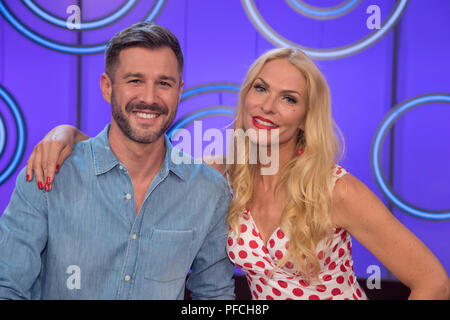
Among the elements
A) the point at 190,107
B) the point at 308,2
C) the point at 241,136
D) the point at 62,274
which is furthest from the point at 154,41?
the point at 308,2

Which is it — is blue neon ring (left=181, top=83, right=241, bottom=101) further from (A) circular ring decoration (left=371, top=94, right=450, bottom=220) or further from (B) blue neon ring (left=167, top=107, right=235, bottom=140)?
(A) circular ring decoration (left=371, top=94, right=450, bottom=220)

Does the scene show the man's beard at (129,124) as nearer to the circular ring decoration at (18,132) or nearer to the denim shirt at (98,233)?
the denim shirt at (98,233)

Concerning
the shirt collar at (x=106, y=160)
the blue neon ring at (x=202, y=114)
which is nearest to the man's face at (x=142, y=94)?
the shirt collar at (x=106, y=160)

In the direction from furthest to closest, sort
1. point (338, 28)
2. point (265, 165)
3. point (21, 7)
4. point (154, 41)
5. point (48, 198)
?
point (21, 7) → point (338, 28) → point (265, 165) → point (154, 41) → point (48, 198)

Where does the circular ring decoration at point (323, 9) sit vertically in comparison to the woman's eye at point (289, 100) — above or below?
above

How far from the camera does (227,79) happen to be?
328 cm

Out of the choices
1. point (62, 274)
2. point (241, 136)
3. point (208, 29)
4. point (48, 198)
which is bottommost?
point (62, 274)

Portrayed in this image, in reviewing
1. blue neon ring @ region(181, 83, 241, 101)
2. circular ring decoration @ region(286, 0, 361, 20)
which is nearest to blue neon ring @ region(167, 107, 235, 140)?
blue neon ring @ region(181, 83, 241, 101)

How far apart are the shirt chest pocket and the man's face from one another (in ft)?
1.35

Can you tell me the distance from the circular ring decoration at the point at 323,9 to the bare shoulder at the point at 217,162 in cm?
141

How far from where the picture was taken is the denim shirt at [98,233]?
5.68 ft
